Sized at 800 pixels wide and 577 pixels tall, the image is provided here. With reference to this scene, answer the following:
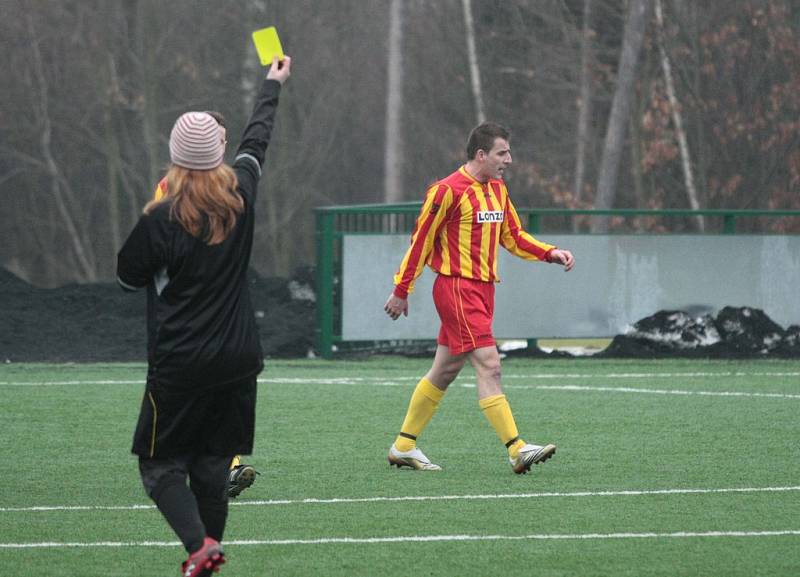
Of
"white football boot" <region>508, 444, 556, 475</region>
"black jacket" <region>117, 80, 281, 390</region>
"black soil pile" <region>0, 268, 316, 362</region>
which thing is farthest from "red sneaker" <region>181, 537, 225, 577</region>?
"black soil pile" <region>0, 268, 316, 362</region>

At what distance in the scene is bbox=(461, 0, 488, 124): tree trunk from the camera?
37031mm

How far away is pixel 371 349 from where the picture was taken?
17891 millimetres

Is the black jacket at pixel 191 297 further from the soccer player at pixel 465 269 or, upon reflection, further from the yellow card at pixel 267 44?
the soccer player at pixel 465 269

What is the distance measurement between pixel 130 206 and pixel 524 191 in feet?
39.1

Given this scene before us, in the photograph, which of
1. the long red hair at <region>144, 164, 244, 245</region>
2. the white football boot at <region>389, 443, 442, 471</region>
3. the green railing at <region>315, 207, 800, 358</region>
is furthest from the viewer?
the green railing at <region>315, 207, 800, 358</region>

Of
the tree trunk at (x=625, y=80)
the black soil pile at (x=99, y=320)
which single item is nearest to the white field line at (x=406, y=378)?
the black soil pile at (x=99, y=320)

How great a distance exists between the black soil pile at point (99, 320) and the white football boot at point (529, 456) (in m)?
8.63

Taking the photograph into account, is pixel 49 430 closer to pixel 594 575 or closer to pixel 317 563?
pixel 317 563

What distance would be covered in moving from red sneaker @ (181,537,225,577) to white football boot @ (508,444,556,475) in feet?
12.4

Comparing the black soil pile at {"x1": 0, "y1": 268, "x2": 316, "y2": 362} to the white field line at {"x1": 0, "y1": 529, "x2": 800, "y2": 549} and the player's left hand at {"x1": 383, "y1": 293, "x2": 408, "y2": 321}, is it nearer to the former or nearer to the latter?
the player's left hand at {"x1": 383, "y1": 293, "x2": 408, "y2": 321}

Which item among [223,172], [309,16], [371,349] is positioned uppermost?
[309,16]

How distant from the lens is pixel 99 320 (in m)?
18.7

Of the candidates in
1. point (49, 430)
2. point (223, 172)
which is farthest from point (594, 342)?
point (223, 172)

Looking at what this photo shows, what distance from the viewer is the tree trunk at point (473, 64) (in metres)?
37.0
